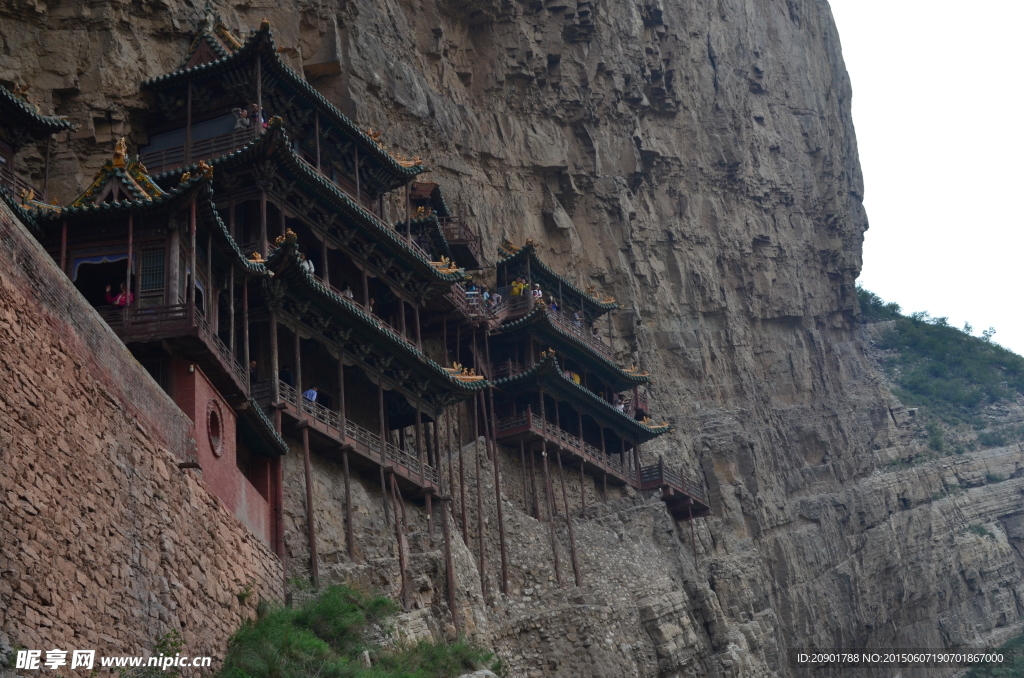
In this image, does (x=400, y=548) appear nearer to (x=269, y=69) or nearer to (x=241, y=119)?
(x=241, y=119)

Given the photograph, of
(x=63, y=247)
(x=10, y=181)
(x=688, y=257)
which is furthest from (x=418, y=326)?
(x=688, y=257)

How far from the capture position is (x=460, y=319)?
37469 mm

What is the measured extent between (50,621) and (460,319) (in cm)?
2510

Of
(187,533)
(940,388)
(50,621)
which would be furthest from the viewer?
(940,388)

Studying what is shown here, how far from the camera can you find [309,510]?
25.2 m

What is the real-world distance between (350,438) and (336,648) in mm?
8188

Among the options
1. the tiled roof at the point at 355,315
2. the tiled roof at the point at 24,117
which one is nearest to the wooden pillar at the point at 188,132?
the tiled roof at the point at 24,117

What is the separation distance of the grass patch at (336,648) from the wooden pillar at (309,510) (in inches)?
44.9

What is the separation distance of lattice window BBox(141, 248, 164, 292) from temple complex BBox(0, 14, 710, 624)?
0.11 feet

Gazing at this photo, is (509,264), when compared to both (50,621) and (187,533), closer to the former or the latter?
(187,533)

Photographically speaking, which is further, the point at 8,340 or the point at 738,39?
the point at 738,39

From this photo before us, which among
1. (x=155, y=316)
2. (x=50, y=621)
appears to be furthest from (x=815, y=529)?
(x=50, y=621)

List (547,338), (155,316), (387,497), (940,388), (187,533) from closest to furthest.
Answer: (187,533)
(155,316)
(387,497)
(547,338)
(940,388)

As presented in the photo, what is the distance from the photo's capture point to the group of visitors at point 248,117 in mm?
30438
